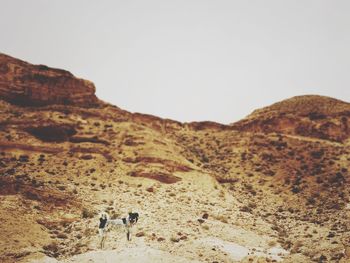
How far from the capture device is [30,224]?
19.9 meters

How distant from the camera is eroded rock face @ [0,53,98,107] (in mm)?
38000

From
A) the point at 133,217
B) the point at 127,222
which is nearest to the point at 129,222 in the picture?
the point at 127,222

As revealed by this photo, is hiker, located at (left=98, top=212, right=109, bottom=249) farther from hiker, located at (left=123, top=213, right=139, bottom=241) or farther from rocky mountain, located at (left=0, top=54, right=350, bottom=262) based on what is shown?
hiker, located at (left=123, top=213, right=139, bottom=241)

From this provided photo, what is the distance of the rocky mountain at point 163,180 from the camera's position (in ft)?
64.2

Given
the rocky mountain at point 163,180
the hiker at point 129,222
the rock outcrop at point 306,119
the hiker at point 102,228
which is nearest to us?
the hiker at point 102,228

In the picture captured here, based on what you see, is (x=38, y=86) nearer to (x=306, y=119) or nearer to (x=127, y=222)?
(x=127, y=222)

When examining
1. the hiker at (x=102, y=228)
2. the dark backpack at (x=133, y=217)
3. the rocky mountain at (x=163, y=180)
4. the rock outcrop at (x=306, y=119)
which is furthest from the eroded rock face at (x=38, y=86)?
the hiker at (x=102, y=228)

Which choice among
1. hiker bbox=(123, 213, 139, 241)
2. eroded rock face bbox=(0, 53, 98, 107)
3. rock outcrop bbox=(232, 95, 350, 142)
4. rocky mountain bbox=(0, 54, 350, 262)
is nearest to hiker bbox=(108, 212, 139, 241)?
hiker bbox=(123, 213, 139, 241)

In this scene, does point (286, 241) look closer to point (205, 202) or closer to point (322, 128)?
point (205, 202)

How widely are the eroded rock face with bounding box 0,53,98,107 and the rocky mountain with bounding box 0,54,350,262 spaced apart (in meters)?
0.09

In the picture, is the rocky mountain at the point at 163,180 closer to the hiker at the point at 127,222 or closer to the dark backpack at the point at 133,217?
the hiker at the point at 127,222

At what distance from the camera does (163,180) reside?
94.6 ft

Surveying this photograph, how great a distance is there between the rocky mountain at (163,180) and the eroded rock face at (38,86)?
0.09m

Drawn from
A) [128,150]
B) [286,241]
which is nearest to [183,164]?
[128,150]
